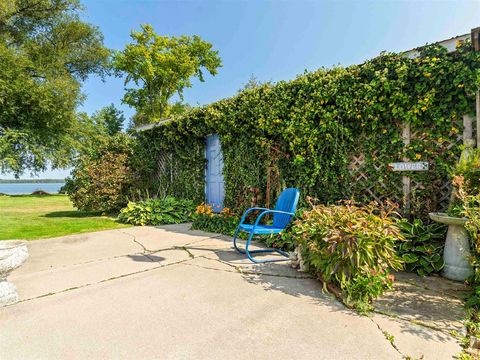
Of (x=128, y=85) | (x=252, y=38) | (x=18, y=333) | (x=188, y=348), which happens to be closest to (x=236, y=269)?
(x=188, y=348)

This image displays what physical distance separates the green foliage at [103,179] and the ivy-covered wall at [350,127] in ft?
10.2

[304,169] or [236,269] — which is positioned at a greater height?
[304,169]

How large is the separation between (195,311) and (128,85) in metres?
19.6

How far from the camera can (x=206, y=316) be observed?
190 centimetres

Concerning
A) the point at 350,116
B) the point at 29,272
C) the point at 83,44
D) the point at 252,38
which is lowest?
the point at 29,272

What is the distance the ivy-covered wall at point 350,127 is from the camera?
3078 mm

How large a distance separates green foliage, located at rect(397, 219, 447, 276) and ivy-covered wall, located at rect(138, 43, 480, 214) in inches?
15.1

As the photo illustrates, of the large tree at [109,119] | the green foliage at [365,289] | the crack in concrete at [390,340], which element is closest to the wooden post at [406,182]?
the green foliage at [365,289]

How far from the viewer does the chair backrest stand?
3201 mm

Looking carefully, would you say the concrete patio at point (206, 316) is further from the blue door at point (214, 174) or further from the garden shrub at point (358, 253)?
the blue door at point (214, 174)

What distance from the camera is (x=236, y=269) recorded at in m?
2.90

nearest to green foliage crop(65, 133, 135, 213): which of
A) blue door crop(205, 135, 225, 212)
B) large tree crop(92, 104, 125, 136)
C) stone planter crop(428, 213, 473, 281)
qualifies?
blue door crop(205, 135, 225, 212)

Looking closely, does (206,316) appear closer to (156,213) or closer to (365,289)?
(365,289)

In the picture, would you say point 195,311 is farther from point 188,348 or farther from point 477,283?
point 477,283
